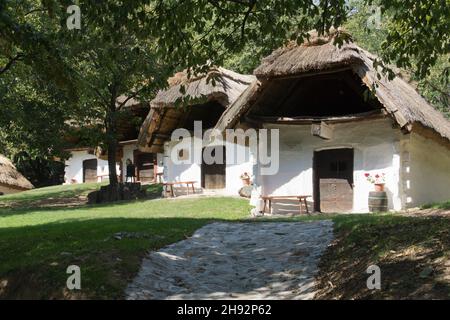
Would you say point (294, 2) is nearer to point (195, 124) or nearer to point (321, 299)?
point (321, 299)

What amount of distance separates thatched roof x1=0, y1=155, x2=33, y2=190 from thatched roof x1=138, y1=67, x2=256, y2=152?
1208 cm

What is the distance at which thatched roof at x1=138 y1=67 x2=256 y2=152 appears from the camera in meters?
19.1

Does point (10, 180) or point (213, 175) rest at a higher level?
point (213, 175)

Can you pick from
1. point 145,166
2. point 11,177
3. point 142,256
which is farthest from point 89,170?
point 142,256

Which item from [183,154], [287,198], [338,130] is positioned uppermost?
[338,130]

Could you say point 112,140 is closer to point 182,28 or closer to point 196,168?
point 196,168

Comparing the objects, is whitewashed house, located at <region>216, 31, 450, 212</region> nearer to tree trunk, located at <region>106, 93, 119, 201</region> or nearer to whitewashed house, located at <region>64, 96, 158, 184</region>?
tree trunk, located at <region>106, 93, 119, 201</region>

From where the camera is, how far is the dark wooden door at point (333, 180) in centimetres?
1511

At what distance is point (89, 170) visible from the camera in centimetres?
3098

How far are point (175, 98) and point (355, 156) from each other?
294 inches

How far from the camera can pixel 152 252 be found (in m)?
7.52

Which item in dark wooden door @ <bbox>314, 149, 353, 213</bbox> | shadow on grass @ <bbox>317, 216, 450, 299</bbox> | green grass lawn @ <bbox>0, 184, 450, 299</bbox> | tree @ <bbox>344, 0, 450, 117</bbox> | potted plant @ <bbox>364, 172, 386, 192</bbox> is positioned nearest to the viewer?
shadow on grass @ <bbox>317, 216, 450, 299</bbox>

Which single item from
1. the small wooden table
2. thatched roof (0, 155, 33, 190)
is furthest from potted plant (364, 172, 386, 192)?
thatched roof (0, 155, 33, 190)
